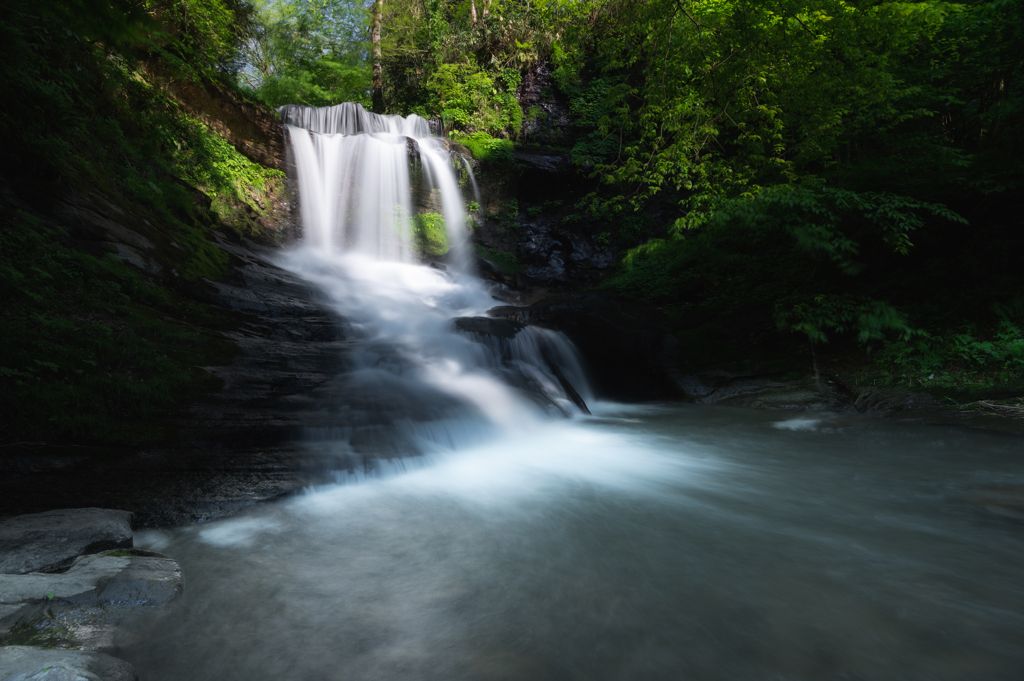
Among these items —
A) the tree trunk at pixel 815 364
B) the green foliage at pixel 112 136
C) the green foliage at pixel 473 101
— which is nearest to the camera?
the green foliage at pixel 112 136

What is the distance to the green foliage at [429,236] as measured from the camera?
13.8 m

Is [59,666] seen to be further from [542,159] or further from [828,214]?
[542,159]

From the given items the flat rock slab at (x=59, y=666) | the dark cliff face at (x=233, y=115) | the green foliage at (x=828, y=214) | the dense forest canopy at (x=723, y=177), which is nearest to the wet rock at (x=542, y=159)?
the dense forest canopy at (x=723, y=177)

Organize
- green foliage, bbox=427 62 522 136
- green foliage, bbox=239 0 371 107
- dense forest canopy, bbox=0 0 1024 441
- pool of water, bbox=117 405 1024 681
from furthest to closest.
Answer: green foliage, bbox=239 0 371 107, green foliage, bbox=427 62 522 136, dense forest canopy, bbox=0 0 1024 441, pool of water, bbox=117 405 1024 681

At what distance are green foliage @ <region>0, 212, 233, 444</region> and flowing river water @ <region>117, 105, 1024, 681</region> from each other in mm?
1247

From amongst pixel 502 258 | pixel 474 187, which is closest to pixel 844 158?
pixel 502 258

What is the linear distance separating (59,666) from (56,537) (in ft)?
4.69

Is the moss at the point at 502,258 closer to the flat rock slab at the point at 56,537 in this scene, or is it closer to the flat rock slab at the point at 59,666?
the flat rock slab at the point at 56,537

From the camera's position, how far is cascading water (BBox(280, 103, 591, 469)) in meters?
5.10

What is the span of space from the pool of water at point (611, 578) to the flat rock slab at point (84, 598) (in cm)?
11

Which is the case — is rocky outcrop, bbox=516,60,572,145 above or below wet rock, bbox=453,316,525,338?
above

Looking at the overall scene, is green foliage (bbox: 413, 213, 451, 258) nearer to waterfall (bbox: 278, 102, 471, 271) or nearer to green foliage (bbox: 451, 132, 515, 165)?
waterfall (bbox: 278, 102, 471, 271)

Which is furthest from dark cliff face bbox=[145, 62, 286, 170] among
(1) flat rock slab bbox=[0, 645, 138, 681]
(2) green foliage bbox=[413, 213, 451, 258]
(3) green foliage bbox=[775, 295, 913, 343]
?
(3) green foliage bbox=[775, 295, 913, 343]

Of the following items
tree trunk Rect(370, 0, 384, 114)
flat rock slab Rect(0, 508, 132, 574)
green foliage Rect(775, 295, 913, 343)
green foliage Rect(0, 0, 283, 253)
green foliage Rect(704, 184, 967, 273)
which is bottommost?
flat rock slab Rect(0, 508, 132, 574)
